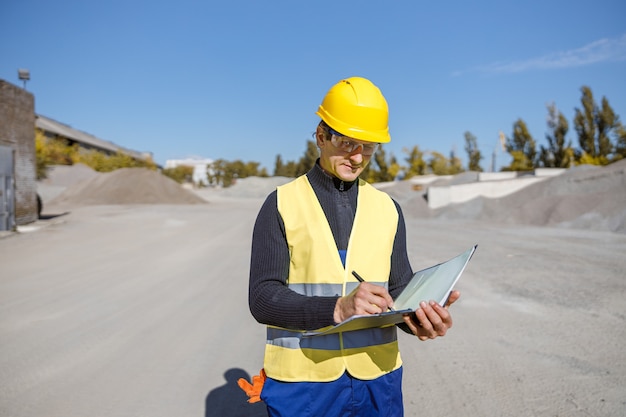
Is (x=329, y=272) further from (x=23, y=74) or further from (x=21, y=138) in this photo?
(x=23, y=74)

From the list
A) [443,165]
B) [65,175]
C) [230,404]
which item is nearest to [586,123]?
[443,165]

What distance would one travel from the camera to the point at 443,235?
13.9 meters

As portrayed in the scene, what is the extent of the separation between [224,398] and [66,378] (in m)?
1.42

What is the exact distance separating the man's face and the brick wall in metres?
15.6

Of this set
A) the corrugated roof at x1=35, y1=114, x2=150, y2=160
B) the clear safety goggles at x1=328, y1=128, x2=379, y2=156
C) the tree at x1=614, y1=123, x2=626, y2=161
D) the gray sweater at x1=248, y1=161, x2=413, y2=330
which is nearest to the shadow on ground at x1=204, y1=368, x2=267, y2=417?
the gray sweater at x1=248, y1=161, x2=413, y2=330

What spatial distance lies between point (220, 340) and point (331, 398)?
3333 mm

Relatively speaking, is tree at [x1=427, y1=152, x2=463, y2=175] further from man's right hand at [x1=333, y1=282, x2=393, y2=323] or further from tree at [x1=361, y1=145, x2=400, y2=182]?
man's right hand at [x1=333, y1=282, x2=393, y2=323]

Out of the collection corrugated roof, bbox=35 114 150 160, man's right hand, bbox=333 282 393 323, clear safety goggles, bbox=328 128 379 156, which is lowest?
man's right hand, bbox=333 282 393 323

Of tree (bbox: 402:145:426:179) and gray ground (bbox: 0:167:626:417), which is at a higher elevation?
tree (bbox: 402:145:426:179)

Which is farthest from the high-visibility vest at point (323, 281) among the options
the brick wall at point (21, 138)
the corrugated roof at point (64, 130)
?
the corrugated roof at point (64, 130)

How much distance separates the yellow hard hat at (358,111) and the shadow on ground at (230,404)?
2.39m

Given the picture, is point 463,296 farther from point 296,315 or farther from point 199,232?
point 199,232

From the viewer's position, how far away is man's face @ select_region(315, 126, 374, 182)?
160 centimetres

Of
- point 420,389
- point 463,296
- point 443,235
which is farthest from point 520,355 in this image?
point 443,235
